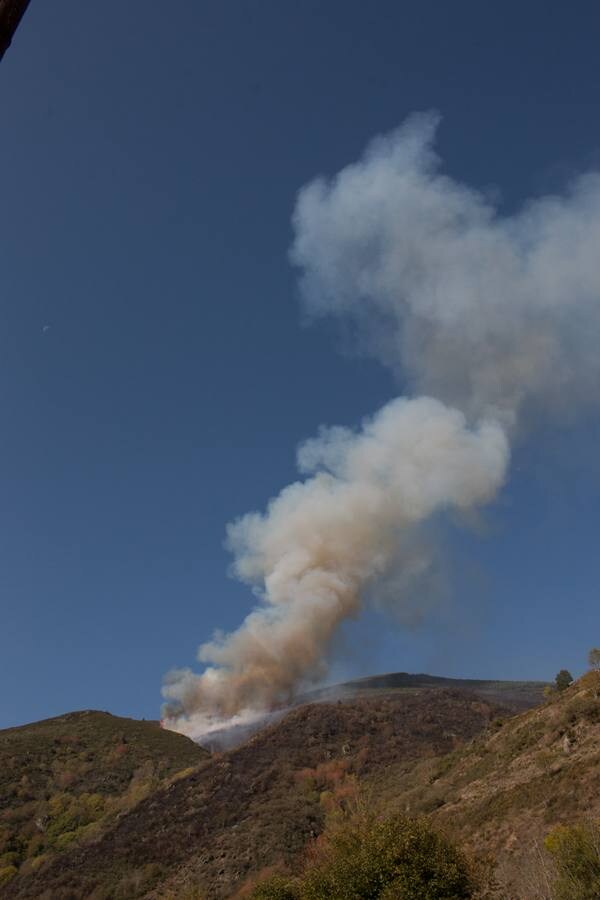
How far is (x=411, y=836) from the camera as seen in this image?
76.8 feet

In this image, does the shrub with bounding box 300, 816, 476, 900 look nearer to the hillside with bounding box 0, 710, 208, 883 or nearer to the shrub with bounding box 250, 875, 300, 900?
the shrub with bounding box 250, 875, 300, 900

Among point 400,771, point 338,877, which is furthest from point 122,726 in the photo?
point 338,877

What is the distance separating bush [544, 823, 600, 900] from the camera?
809 inches

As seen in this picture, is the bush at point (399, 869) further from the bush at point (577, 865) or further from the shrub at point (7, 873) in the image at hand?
the shrub at point (7, 873)

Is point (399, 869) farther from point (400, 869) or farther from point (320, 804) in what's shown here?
point (320, 804)

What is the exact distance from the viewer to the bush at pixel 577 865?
67.4 feet

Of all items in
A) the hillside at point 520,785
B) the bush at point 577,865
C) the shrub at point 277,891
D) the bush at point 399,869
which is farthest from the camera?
the hillside at point 520,785

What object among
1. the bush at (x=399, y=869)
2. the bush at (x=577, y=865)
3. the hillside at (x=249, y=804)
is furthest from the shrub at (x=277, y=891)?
the hillside at (x=249, y=804)

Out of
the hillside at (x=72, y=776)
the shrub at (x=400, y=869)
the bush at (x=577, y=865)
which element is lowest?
the bush at (x=577, y=865)

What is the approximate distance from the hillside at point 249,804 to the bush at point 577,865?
35887 millimetres

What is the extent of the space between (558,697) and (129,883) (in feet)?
142

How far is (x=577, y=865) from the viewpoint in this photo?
22062mm

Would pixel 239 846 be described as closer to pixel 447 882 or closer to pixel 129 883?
pixel 129 883

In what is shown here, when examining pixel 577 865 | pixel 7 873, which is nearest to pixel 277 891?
pixel 577 865
